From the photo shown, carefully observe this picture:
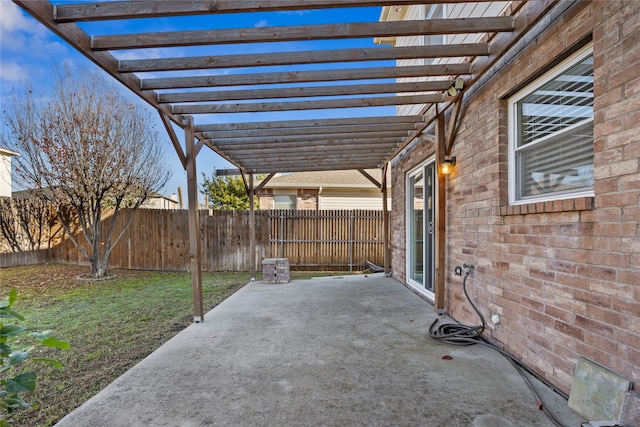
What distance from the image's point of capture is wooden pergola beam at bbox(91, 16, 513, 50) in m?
2.53

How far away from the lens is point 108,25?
317cm

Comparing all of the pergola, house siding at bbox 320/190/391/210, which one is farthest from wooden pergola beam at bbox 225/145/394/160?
house siding at bbox 320/190/391/210

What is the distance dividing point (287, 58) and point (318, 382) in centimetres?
278

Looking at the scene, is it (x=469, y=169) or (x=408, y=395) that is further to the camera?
(x=469, y=169)

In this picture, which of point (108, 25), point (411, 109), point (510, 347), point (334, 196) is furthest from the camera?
point (334, 196)

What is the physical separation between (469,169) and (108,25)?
4105 mm

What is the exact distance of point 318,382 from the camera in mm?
2451

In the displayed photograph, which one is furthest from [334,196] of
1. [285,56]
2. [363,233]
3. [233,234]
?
[285,56]

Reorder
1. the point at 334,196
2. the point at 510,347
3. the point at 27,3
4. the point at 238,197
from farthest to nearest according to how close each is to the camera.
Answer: the point at 238,197
the point at 334,196
the point at 510,347
the point at 27,3

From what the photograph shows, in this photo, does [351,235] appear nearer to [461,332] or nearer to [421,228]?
[421,228]

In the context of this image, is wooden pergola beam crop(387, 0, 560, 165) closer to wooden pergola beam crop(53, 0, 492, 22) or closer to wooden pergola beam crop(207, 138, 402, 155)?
wooden pergola beam crop(53, 0, 492, 22)

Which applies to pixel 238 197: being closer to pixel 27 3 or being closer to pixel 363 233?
pixel 363 233

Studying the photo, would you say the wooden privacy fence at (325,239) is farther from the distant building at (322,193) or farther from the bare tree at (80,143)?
the bare tree at (80,143)

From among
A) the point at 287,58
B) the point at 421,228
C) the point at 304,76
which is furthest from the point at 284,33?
the point at 421,228
